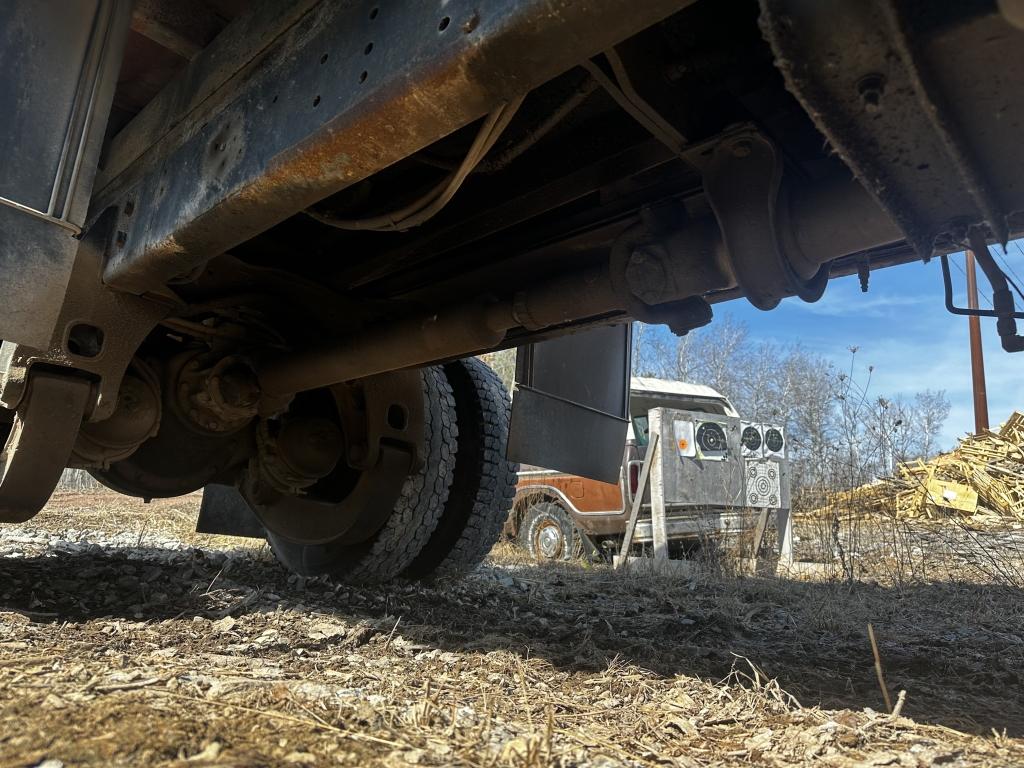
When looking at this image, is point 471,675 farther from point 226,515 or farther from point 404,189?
point 226,515

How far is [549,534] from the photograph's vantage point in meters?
7.46

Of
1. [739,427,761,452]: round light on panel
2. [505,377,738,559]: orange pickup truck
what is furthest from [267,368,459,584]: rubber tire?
[739,427,761,452]: round light on panel

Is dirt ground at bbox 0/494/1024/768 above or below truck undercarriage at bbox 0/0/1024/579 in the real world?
below

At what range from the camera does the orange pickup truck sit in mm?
6648

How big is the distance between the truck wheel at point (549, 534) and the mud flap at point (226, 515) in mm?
3947

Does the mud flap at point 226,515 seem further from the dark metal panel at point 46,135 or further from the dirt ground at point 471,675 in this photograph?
the dark metal panel at point 46,135

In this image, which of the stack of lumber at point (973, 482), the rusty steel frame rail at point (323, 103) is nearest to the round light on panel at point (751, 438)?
the stack of lumber at point (973, 482)

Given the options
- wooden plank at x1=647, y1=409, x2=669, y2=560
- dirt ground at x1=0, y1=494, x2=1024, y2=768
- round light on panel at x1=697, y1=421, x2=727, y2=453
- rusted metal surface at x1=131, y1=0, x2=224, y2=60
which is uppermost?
rusted metal surface at x1=131, y1=0, x2=224, y2=60

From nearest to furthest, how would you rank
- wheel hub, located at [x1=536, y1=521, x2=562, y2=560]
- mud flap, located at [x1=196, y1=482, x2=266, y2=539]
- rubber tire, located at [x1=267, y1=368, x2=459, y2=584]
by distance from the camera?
1. rubber tire, located at [x1=267, y1=368, x2=459, y2=584]
2. mud flap, located at [x1=196, y1=482, x2=266, y2=539]
3. wheel hub, located at [x1=536, y1=521, x2=562, y2=560]

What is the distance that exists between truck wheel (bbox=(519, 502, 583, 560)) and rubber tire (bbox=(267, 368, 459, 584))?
164 inches

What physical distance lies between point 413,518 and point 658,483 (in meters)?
3.61

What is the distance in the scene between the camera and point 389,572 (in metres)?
2.92

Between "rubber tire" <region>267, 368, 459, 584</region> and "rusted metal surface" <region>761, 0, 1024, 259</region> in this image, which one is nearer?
"rusted metal surface" <region>761, 0, 1024, 259</region>

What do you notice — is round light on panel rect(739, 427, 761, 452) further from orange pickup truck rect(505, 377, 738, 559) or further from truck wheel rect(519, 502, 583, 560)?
truck wheel rect(519, 502, 583, 560)
